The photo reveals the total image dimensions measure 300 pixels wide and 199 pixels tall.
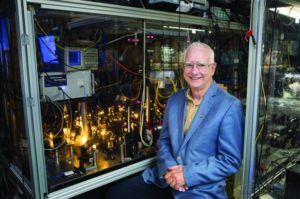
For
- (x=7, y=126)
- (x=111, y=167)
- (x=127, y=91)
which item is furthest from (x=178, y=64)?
(x=7, y=126)

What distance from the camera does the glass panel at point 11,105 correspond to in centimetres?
163

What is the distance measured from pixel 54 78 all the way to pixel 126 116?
0.68 metres

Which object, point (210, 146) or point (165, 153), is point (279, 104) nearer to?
point (210, 146)

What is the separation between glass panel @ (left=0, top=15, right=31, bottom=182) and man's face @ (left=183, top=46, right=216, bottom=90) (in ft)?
3.41

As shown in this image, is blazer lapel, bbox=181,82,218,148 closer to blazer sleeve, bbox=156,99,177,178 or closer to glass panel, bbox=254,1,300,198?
blazer sleeve, bbox=156,99,177,178

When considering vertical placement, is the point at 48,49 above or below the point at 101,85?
above

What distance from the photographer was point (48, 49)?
163 cm

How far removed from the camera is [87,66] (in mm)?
1919

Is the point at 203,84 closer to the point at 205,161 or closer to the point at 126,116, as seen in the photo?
the point at 205,161

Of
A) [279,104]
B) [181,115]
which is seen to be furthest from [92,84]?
[279,104]

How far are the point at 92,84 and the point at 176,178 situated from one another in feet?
3.13

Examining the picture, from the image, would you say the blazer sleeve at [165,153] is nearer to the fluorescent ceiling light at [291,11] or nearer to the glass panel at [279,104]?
the glass panel at [279,104]

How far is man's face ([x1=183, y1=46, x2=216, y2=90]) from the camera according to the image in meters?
1.52

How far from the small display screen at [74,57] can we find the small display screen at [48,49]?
118mm
